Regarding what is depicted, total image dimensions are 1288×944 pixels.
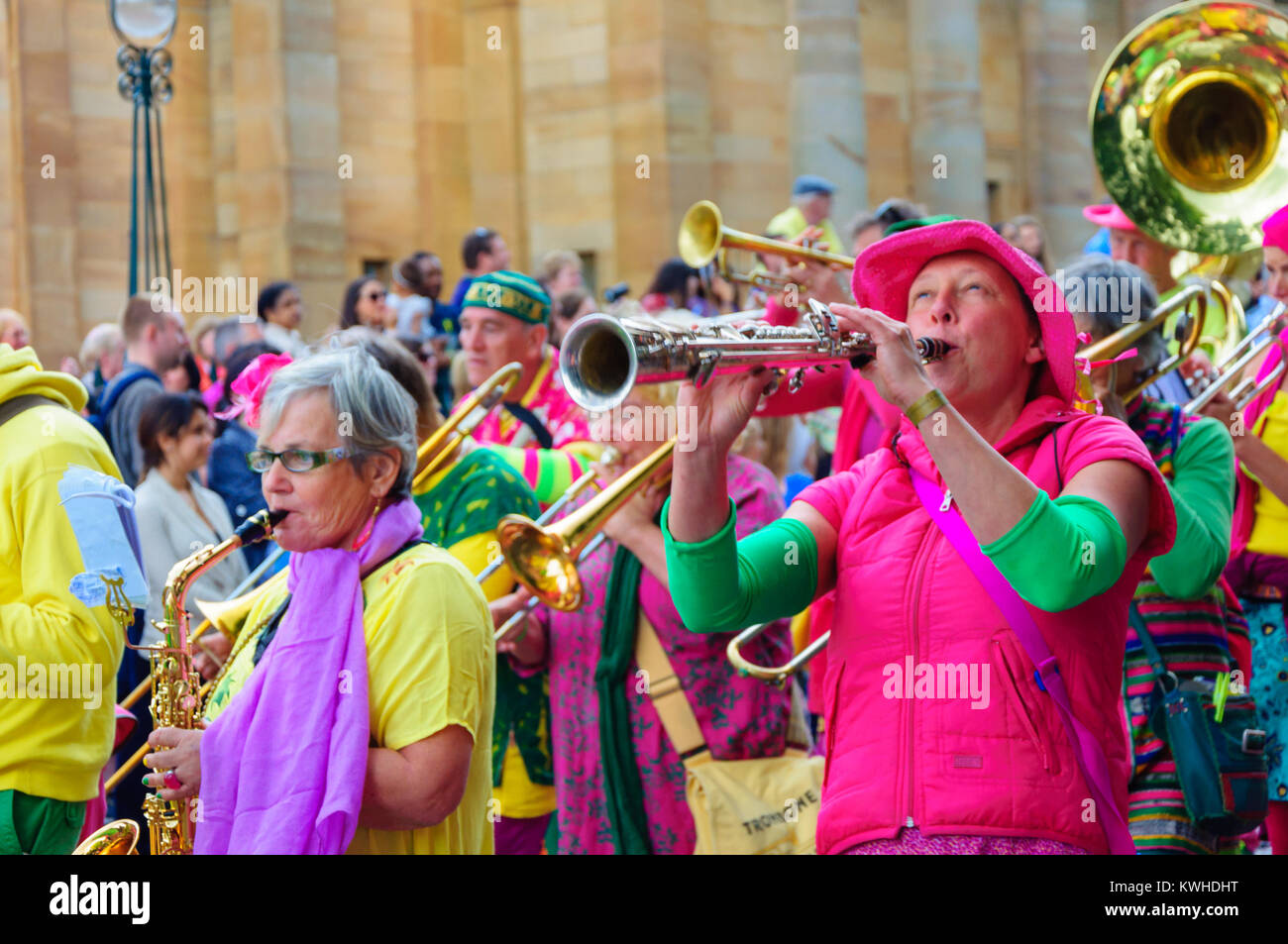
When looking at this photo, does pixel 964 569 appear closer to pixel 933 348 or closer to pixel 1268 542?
pixel 933 348

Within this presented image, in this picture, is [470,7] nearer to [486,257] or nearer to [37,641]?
[486,257]

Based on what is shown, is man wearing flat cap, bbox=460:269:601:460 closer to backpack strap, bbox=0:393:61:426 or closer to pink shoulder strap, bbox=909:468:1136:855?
backpack strap, bbox=0:393:61:426

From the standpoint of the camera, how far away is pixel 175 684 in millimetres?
4121

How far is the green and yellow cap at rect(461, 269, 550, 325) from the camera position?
695 centimetres

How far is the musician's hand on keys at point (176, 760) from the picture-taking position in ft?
12.3

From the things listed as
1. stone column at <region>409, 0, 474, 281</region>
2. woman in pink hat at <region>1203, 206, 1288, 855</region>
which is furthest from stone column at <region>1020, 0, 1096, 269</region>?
woman in pink hat at <region>1203, 206, 1288, 855</region>

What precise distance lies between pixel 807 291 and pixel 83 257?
35.5 ft

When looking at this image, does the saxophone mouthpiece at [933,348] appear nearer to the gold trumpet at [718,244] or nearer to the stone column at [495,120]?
the gold trumpet at [718,244]

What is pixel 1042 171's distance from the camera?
21.1 m

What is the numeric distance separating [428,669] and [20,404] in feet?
4.89

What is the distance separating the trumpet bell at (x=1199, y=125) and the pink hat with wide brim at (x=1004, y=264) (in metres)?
3.20

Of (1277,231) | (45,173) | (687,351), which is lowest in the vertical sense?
(687,351)

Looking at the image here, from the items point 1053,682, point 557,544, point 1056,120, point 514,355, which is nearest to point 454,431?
point 557,544
